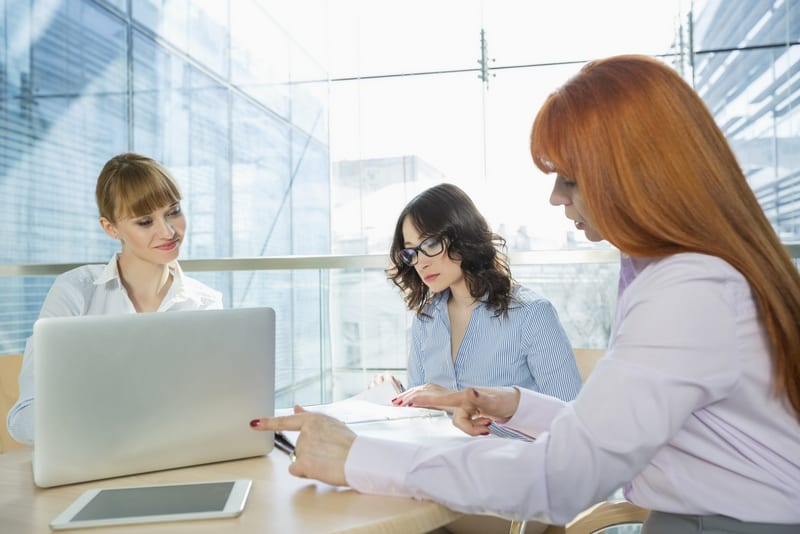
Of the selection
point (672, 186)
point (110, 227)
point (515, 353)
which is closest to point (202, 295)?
point (110, 227)

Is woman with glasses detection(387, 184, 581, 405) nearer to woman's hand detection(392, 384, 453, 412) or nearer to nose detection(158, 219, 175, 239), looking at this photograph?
woman's hand detection(392, 384, 453, 412)

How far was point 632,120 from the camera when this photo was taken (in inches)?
32.8

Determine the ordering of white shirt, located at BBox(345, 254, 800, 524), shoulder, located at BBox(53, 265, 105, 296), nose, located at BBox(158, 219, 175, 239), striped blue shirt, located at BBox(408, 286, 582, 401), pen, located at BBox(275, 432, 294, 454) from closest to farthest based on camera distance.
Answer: white shirt, located at BBox(345, 254, 800, 524) < pen, located at BBox(275, 432, 294, 454) < striped blue shirt, located at BBox(408, 286, 582, 401) < shoulder, located at BBox(53, 265, 105, 296) < nose, located at BBox(158, 219, 175, 239)

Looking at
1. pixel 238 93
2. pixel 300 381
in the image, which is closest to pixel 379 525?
pixel 300 381

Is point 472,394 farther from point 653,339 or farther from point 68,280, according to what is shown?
point 68,280

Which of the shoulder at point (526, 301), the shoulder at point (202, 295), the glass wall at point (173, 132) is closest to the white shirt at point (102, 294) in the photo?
the shoulder at point (202, 295)

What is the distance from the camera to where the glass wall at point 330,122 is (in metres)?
4.01

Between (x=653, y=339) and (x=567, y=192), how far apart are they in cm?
30

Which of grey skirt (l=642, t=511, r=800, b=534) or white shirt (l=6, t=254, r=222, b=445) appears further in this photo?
white shirt (l=6, t=254, r=222, b=445)

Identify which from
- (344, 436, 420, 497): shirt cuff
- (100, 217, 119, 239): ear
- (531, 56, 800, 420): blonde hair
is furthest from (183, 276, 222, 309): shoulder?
(531, 56, 800, 420): blonde hair

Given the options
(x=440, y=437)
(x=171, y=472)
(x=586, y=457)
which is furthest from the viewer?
(x=440, y=437)

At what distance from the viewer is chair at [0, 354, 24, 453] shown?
5.72ft

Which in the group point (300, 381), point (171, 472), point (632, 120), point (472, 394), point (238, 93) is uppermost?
point (238, 93)

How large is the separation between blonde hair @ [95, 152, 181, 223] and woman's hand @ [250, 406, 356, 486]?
1222 millimetres
